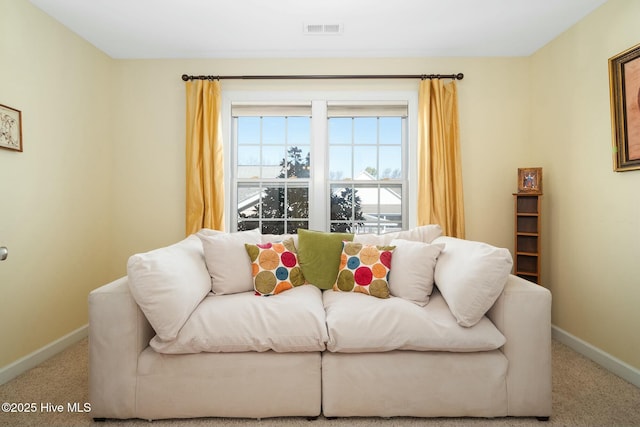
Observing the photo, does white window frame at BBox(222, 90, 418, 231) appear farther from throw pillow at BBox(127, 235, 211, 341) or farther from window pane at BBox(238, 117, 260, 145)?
throw pillow at BBox(127, 235, 211, 341)

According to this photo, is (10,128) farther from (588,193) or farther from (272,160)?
(588,193)

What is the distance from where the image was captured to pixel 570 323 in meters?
2.87

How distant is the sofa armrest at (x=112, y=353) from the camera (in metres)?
1.77

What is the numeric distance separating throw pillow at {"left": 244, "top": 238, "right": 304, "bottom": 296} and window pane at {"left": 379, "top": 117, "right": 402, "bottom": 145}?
69.4 inches

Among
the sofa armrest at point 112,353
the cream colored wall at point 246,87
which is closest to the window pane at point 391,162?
the cream colored wall at point 246,87

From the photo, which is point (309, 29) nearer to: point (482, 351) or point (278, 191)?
point (278, 191)

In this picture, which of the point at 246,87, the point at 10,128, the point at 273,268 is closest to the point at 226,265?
the point at 273,268

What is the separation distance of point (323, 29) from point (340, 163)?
48.8 inches

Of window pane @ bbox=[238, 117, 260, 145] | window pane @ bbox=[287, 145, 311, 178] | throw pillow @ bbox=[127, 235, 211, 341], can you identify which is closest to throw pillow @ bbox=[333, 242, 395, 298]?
throw pillow @ bbox=[127, 235, 211, 341]

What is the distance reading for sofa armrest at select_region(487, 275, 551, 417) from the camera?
1.80 m

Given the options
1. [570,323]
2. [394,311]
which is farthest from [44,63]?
[570,323]

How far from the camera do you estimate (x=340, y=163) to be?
11.7 feet

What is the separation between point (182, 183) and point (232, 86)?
1.09 metres

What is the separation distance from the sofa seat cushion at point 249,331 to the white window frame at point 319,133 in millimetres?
1683
